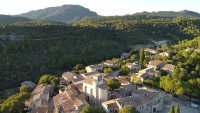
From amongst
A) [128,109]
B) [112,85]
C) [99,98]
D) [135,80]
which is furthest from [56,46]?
[128,109]

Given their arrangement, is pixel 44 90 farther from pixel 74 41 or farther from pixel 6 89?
pixel 74 41

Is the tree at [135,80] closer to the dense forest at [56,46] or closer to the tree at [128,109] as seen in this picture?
the tree at [128,109]

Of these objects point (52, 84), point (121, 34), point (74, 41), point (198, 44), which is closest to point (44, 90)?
point (52, 84)

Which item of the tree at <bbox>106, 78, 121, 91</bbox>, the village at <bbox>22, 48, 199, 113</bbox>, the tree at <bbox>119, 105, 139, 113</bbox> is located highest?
the tree at <bbox>106, 78, 121, 91</bbox>

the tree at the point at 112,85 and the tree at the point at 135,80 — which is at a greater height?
the tree at the point at 112,85

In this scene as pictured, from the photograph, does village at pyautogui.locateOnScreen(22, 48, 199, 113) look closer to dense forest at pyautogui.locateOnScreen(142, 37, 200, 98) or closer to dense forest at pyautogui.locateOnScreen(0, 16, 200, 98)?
dense forest at pyautogui.locateOnScreen(142, 37, 200, 98)

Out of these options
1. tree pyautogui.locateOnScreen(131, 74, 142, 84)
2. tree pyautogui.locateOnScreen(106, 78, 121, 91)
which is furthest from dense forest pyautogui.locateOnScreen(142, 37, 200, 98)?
tree pyautogui.locateOnScreen(106, 78, 121, 91)

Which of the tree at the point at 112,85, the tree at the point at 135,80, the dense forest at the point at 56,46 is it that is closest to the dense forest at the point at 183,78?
the tree at the point at 135,80

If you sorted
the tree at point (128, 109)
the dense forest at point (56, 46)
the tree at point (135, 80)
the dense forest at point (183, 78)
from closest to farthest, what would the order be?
the tree at point (128, 109) → the dense forest at point (183, 78) → the tree at point (135, 80) → the dense forest at point (56, 46)
